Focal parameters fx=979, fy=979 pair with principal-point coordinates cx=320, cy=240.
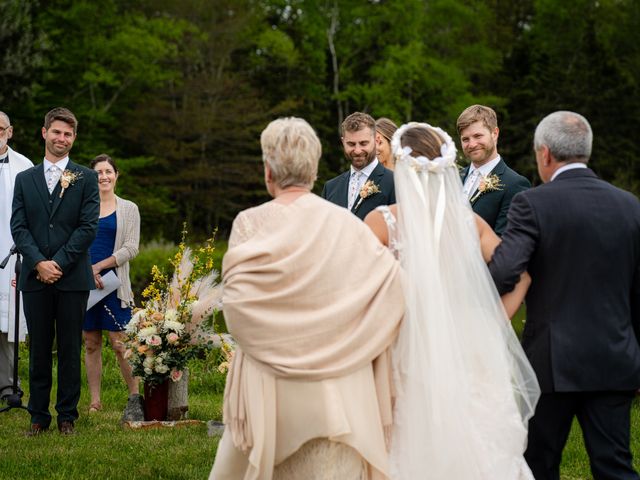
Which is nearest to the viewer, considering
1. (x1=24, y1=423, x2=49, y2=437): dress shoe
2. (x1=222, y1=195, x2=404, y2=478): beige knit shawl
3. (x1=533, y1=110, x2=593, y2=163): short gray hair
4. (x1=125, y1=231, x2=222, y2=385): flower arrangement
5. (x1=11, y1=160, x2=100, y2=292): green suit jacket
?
(x1=222, y1=195, x2=404, y2=478): beige knit shawl

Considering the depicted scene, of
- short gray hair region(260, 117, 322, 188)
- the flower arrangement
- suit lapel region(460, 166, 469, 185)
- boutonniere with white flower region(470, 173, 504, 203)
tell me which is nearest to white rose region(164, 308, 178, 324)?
the flower arrangement

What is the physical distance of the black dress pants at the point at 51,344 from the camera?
7.62 m

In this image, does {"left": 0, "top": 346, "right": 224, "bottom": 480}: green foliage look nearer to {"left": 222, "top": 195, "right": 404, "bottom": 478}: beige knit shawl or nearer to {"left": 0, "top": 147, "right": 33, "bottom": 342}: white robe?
{"left": 0, "top": 147, "right": 33, "bottom": 342}: white robe

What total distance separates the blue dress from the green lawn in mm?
798

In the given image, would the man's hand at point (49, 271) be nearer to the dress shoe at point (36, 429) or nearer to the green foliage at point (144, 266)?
the dress shoe at point (36, 429)

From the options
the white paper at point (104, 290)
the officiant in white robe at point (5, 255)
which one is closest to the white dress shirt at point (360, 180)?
the white paper at point (104, 290)

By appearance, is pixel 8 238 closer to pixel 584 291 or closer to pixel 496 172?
pixel 496 172

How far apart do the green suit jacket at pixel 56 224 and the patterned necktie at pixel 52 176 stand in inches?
1.6

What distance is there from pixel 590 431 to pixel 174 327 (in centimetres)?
415

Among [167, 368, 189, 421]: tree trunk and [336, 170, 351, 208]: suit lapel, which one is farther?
[167, 368, 189, 421]: tree trunk

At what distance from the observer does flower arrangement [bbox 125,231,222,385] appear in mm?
8000

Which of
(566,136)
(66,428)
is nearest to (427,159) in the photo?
(566,136)

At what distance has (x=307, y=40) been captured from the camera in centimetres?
4325

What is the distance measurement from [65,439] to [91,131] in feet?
94.2
